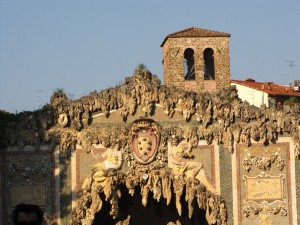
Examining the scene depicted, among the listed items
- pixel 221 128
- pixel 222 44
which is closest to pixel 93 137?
pixel 221 128

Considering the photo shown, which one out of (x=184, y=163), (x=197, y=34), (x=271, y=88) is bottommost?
(x=184, y=163)

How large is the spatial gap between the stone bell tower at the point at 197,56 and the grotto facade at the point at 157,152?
38.2 ft

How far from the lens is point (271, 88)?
35656 millimetres

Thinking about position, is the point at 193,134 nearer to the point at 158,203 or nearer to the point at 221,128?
the point at 221,128

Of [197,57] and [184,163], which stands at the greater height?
[197,57]

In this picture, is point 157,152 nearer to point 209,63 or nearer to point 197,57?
point 197,57

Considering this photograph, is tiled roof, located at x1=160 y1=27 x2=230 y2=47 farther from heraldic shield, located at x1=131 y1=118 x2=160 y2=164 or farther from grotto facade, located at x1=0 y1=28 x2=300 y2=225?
heraldic shield, located at x1=131 y1=118 x2=160 y2=164

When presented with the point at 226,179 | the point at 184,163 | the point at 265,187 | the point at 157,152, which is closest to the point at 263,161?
the point at 265,187

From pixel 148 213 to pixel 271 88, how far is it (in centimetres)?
1586

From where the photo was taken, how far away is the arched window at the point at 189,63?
32.4 m

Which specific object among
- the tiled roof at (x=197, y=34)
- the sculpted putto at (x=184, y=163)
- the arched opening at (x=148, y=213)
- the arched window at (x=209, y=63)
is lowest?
the arched opening at (x=148, y=213)

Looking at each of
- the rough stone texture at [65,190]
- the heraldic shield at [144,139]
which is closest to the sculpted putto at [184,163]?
the heraldic shield at [144,139]

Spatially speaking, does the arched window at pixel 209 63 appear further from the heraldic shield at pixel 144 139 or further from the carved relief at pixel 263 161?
the heraldic shield at pixel 144 139

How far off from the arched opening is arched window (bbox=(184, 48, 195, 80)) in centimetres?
1160
